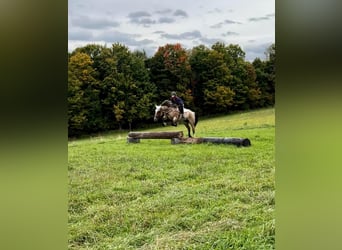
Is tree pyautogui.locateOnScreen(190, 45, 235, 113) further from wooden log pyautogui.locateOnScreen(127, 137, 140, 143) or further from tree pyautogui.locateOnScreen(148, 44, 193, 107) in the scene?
wooden log pyautogui.locateOnScreen(127, 137, 140, 143)

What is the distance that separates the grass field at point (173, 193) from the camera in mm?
2656

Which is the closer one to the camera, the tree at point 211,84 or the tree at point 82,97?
the tree at point 82,97

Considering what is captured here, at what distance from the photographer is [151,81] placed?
281cm

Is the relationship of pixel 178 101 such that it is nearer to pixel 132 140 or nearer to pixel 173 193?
pixel 132 140

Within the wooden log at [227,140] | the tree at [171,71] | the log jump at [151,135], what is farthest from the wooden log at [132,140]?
the wooden log at [227,140]

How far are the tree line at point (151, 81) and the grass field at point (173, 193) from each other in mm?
122

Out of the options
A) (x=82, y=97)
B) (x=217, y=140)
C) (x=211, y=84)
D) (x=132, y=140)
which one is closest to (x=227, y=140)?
(x=217, y=140)

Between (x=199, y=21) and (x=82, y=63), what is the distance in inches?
30.9

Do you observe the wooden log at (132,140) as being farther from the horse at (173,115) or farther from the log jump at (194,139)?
the horse at (173,115)
